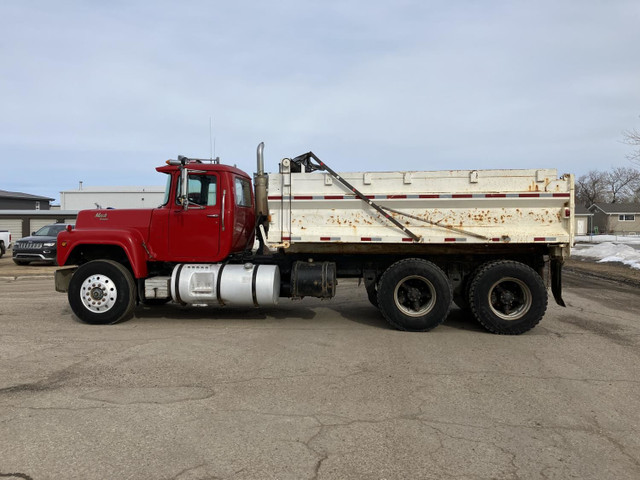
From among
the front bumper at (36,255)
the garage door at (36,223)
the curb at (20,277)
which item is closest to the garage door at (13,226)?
the garage door at (36,223)

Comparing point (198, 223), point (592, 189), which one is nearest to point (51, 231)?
point (198, 223)

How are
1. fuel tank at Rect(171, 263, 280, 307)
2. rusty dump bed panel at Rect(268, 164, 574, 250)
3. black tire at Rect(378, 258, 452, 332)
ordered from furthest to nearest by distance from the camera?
1. fuel tank at Rect(171, 263, 280, 307)
2. black tire at Rect(378, 258, 452, 332)
3. rusty dump bed panel at Rect(268, 164, 574, 250)

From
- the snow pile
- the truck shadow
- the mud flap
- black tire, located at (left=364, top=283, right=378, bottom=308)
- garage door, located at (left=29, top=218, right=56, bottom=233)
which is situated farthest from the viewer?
garage door, located at (left=29, top=218, right=56, bottom=233)

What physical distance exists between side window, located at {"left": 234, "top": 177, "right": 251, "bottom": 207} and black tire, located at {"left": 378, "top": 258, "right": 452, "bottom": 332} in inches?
109

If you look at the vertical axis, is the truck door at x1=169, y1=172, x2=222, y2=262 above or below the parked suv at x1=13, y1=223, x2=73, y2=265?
above

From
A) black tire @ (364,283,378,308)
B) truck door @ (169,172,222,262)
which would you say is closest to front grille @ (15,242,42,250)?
truck door @ (169,172,222,262)

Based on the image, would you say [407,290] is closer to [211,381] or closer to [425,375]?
[425,375]

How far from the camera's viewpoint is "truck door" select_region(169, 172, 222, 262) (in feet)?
24.7

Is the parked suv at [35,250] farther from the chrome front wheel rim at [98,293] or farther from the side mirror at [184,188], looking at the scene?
the side mirror at [184,188]

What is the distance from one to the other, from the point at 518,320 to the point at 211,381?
4.71 m

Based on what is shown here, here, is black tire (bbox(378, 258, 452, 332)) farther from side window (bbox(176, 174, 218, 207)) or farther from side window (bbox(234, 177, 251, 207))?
side window (bbox(176, 174, 218, 207))

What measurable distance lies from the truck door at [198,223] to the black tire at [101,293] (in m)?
0.90

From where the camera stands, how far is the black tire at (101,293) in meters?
7.39

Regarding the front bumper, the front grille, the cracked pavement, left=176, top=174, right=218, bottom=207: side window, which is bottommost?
the cracked pavement
